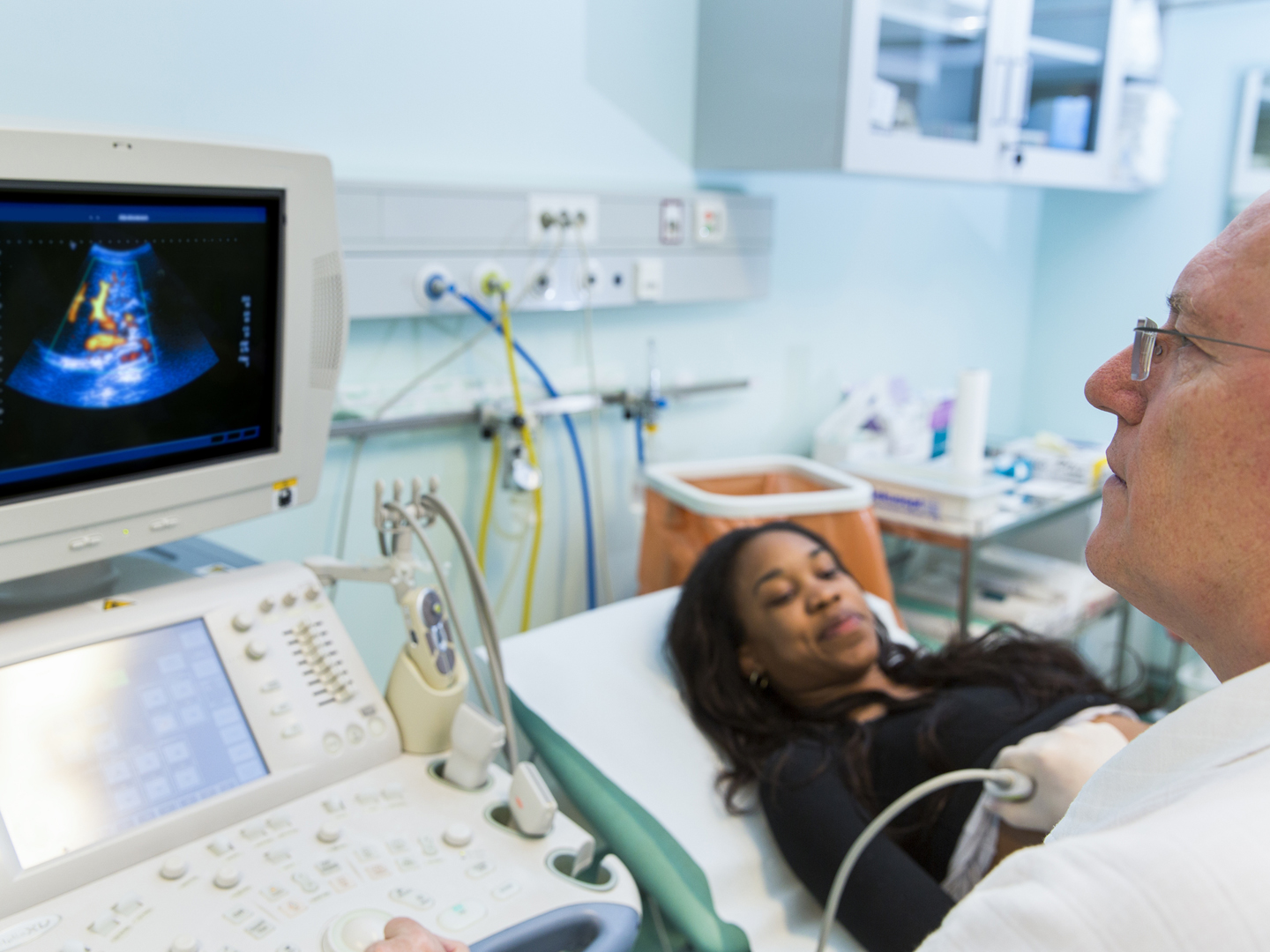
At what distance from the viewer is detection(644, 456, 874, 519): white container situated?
77.8 inches

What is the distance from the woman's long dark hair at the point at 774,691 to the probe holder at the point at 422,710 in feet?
1.73

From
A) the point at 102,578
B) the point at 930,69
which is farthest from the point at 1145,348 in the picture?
the point at 930,69

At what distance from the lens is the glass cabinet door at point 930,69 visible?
208 centimetres

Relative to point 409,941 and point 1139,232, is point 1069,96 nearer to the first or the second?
point 1139,232

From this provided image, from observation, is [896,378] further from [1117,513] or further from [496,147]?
[1117,513]

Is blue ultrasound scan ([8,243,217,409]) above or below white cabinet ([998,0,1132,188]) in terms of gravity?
below

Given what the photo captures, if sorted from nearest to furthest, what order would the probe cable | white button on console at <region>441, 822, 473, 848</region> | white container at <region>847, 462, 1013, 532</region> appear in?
1. white button on console at <region>441, 822, 473, 848</region>
2. the probe cable
3. white container at <region>847, 462, 1013, 532</region>

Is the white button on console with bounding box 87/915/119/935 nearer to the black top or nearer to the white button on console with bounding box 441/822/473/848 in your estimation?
the white button on console with bounding box 441/822/473/848

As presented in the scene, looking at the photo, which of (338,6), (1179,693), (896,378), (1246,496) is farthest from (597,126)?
(1179,693)

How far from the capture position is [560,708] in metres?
1.67

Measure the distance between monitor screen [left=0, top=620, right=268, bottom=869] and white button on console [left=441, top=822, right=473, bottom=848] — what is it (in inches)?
8.1

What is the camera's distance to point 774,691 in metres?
1.79

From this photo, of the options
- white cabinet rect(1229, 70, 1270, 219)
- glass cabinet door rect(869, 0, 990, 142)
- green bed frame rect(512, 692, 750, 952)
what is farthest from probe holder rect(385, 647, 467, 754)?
white cabinet rect(1229, 70, 1270, 219)

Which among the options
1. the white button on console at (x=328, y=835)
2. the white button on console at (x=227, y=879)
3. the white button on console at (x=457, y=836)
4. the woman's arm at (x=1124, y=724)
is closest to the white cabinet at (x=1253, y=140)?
the woman's arm at (x=1124, y=724)
